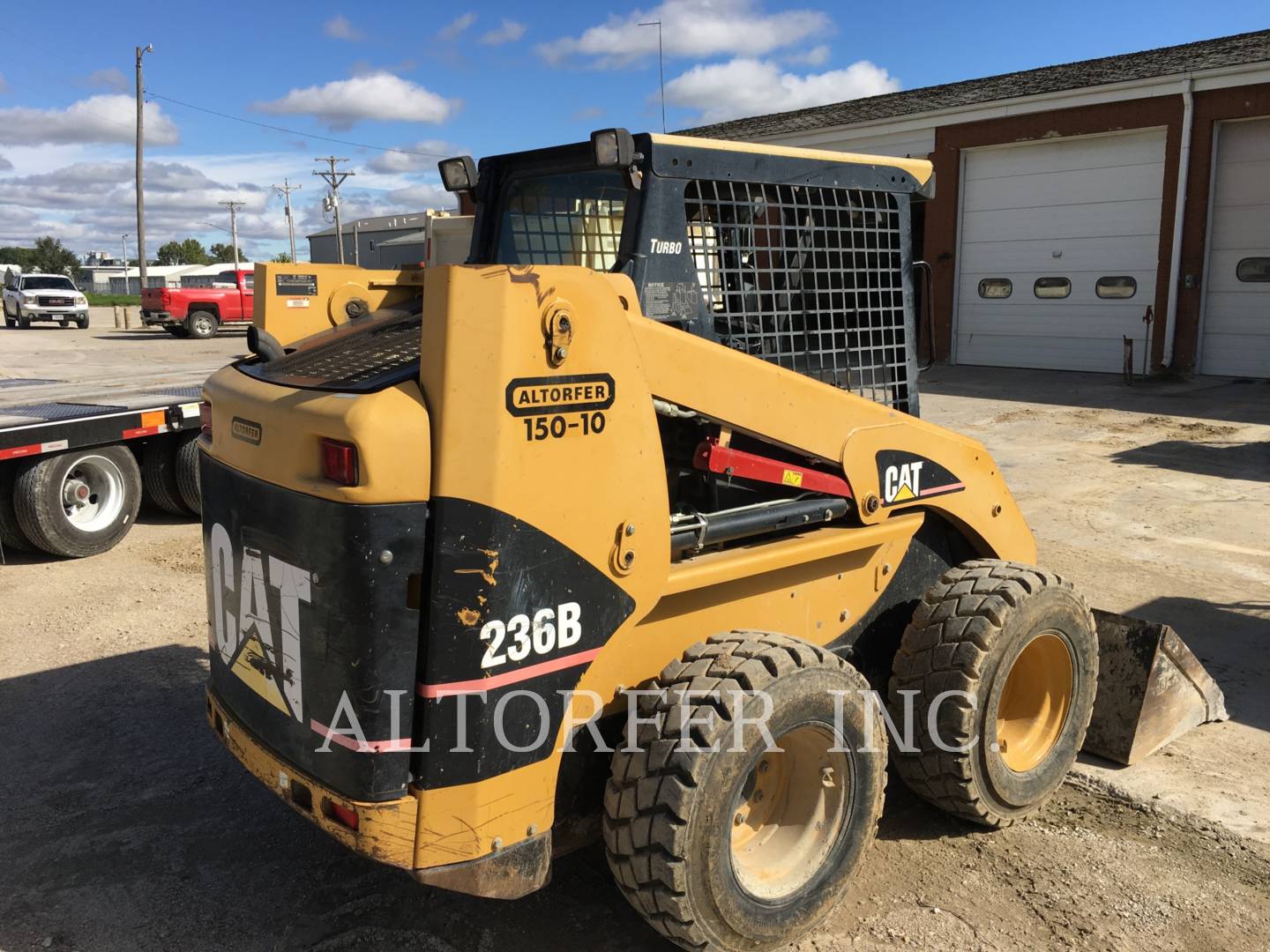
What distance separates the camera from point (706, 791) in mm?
2760

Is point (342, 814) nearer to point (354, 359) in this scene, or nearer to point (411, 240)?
point (354, 359)

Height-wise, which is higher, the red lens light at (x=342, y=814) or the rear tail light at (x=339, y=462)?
the rear tail light at (x=339, y=462)

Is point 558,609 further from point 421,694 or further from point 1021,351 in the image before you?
point 1021,351

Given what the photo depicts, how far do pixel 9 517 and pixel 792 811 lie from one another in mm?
6668

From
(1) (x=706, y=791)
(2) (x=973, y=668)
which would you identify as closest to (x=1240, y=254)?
(2) (x=973, y=668)

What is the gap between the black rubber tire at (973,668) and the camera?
3609 mm

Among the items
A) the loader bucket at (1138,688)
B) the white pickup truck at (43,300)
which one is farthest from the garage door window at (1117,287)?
the white pickup truck at (43,300)

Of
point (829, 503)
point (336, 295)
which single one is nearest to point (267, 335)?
point (336, 295)

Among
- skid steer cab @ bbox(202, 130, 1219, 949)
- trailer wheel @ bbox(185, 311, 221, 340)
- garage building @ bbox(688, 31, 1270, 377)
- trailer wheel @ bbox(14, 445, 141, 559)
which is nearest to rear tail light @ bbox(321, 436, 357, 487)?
skid steer cab @ bbox(202, 130, 1219, 949)

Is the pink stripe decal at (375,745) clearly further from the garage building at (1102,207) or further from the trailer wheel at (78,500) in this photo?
the garage building at (1102,207)

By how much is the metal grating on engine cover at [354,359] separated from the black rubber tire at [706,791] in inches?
45.3

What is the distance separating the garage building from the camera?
1702 cm

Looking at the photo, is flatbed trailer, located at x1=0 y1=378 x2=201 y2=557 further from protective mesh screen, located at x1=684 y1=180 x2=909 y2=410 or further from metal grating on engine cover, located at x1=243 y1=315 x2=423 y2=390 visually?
protective mesh screen, located at x1=684 y1=180 x2=909 y2=410

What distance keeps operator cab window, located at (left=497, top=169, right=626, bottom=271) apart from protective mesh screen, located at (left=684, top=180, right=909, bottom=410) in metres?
0.49
